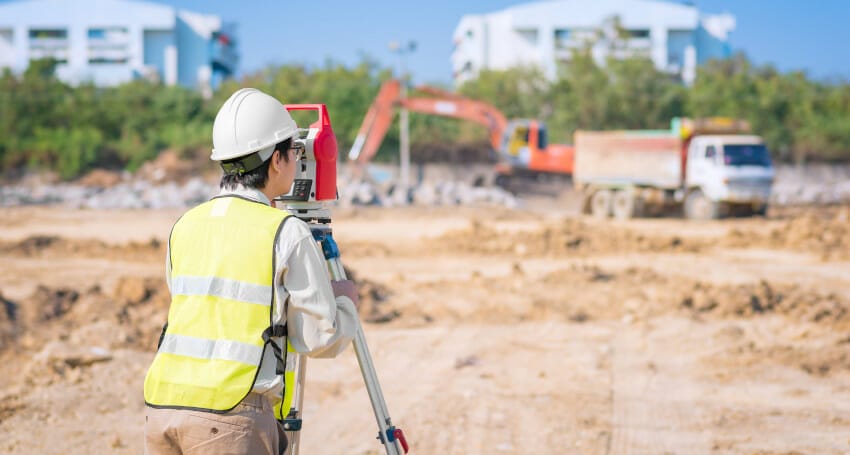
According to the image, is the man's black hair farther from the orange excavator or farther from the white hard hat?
the orange excavator

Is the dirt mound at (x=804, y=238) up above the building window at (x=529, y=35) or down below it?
below

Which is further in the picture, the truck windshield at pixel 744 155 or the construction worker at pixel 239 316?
the truck windshield at pixel 744 155

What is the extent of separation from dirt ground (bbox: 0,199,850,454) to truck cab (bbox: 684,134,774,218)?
13.3ft

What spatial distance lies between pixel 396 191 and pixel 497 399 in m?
18.8

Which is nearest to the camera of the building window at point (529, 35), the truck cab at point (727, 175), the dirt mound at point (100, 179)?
the truck cab at point (727, 175)

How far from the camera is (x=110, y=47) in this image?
66.6 metres

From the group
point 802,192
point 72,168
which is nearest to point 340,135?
point 72,168

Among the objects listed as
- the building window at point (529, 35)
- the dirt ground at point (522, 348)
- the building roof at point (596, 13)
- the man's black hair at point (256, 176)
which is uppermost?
the building roof at point (596, 13)

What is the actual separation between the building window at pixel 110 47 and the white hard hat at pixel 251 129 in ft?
227

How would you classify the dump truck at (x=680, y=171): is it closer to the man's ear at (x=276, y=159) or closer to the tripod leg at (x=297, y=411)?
the tripod leg at (x=297, y=411)

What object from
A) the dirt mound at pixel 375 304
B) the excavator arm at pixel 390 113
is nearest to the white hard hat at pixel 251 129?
the dirt mound at pixel 375 304

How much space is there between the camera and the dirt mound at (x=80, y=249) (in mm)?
13762

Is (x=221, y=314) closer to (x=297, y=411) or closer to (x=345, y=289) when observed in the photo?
(x=345, y=289)

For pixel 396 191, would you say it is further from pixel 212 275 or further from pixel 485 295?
pixel 212 275
